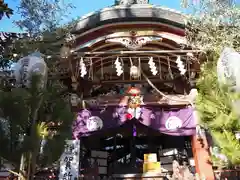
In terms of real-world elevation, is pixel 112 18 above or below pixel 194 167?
above

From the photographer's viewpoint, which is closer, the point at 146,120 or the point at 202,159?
the point at 202,159

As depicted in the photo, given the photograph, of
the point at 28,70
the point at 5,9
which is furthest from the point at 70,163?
the point at 5,9

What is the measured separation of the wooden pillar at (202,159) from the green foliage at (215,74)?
2040mm

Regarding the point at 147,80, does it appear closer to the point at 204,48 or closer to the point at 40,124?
the point at 204,48

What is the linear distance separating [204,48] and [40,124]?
186 inches

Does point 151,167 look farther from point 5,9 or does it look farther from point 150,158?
point 5,9

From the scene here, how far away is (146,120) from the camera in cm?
786

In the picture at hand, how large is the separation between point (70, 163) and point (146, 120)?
7.76 feet

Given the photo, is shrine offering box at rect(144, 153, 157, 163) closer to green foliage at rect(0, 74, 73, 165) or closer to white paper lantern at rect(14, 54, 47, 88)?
green foliage at rect(0, 74, 73, 165)

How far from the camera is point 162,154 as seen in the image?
895 cm

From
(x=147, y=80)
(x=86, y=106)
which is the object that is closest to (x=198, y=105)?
(x=147, y=80)

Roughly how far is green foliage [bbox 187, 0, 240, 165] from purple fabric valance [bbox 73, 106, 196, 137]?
169 cm

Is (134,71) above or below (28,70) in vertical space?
above

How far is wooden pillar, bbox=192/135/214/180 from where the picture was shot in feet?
24.1
